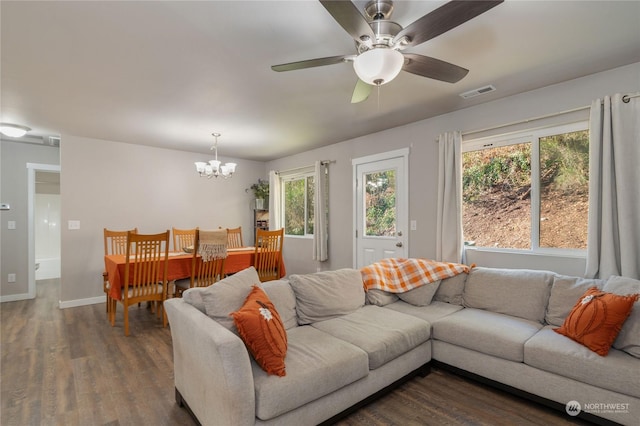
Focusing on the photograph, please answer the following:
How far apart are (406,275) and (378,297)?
378 millimetres

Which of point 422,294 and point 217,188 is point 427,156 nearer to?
point 422,294

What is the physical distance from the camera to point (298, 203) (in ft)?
19.1

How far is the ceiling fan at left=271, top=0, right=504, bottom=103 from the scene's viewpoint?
1.38 metres

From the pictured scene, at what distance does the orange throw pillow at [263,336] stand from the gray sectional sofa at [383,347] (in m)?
0.06

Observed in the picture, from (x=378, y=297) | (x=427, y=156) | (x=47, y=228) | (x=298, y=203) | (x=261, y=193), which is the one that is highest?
(x=427, y=156)

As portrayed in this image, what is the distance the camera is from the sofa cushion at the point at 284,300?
2330 millimetres

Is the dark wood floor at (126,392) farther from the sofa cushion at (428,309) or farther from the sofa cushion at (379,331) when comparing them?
the sofa cushion at (428,309)

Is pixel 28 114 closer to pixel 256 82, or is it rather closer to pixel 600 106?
pixel 256 82

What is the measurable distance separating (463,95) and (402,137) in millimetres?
1066

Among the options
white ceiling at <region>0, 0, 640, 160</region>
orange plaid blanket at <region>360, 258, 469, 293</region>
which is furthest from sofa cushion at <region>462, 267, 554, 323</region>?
white ceiling at <region>0, 0, 640, 160</region>

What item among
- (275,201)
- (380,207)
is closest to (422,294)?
(380,207)

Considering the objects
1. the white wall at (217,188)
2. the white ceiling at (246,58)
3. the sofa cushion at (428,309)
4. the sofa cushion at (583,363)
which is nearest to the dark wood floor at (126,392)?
the sofa cushion at (583,363)

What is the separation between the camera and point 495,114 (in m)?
3.24

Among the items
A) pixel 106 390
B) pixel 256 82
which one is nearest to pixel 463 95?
pixel 256 82
